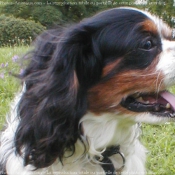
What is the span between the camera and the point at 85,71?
265cm

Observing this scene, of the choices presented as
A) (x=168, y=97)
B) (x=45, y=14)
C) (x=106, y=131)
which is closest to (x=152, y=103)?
(x=168, y=97)

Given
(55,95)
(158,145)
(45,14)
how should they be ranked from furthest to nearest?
(45,14), (158,145), (55,95)

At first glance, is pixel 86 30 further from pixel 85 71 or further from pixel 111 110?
pixel 111 110

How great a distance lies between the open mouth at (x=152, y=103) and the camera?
2.61m

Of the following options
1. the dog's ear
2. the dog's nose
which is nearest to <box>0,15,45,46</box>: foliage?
the dog's ear

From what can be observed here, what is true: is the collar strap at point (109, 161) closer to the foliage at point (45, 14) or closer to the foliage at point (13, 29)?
the foliage at point (13, 29)

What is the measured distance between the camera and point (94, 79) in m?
2.65

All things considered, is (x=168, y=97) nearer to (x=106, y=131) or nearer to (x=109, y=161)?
(x=106, y=131)

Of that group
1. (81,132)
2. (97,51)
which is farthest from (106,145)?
(97,51)

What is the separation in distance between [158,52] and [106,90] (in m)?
0.40

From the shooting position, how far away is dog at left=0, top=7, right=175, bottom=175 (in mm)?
2572

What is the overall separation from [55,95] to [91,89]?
9.5 inches

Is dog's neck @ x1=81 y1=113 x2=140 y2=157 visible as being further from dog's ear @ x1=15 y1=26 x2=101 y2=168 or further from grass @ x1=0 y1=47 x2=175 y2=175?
grass @ x1=0 y1=47 x2=175 y2=175

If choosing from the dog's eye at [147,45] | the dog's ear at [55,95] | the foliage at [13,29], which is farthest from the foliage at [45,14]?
the dog's eye at [147,45]
